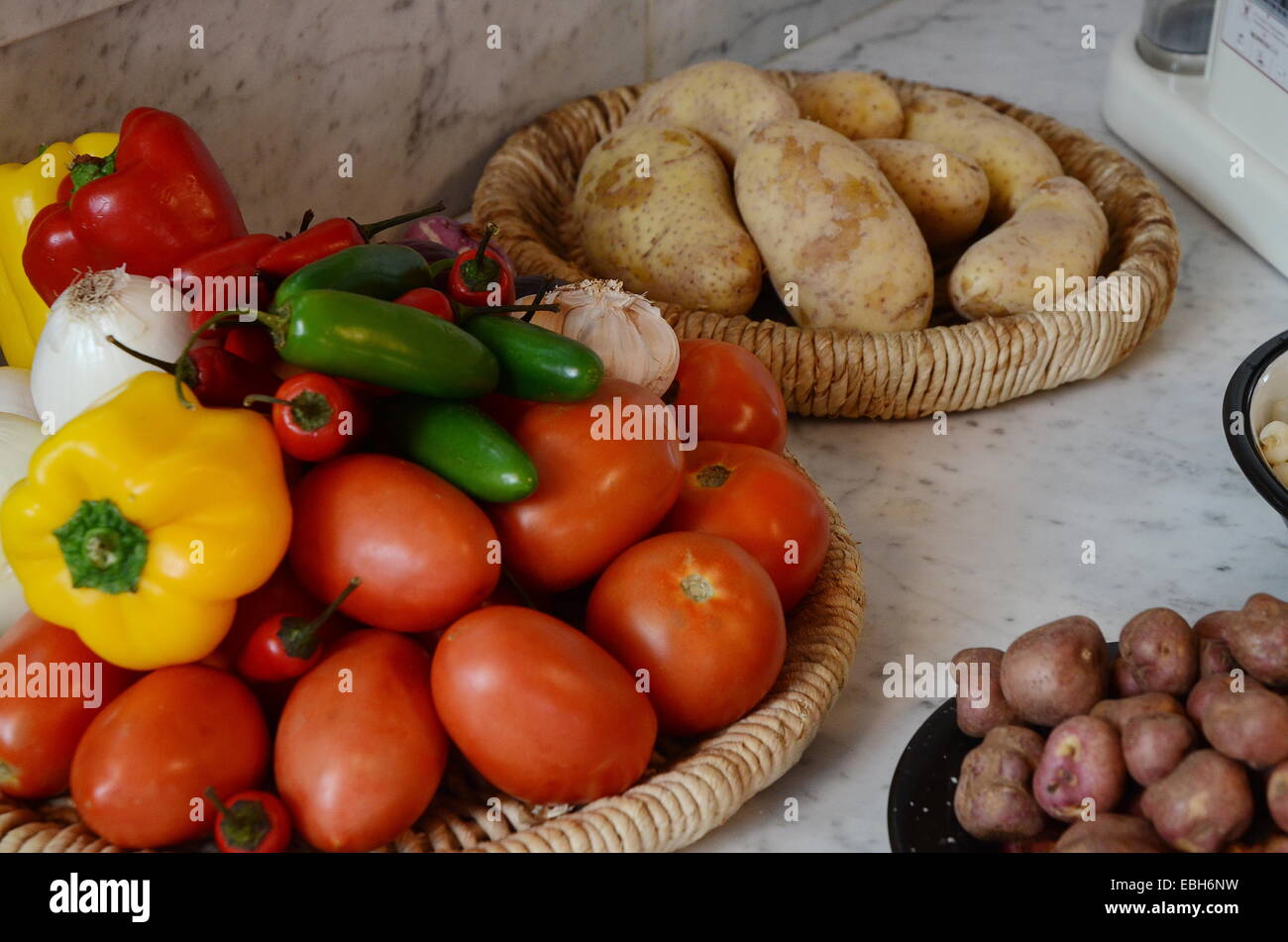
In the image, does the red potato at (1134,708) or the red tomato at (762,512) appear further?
the red tomato at (762,512)

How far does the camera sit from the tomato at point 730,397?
36.8 inches

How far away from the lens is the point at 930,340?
112 cm

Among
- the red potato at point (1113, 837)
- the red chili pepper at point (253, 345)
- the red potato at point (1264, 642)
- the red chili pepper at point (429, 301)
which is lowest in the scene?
the red potato at point (1113, 837)

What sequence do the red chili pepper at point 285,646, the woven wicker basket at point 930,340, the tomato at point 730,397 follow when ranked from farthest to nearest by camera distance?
1. the woven wicker basket at point 930,340
2. the tomato at point 730,397
3. the red chili pepper at point 285,646

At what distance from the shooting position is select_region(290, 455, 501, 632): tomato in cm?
73

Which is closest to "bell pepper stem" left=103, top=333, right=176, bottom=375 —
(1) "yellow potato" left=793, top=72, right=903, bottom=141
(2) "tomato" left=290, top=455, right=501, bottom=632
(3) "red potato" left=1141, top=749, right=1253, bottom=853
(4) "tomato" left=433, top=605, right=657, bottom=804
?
(2) "tomato" left=290, top=455, right=501, bottom=632

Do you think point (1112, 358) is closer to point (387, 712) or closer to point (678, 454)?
point (678, 454)

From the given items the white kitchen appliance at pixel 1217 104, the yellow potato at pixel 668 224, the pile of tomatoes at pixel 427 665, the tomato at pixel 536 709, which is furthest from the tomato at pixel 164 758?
the white kitchen appliance at pixel 1217 104

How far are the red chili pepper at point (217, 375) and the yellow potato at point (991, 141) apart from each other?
79cm

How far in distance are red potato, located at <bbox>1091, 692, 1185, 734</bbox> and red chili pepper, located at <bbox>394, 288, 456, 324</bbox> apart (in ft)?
1.41

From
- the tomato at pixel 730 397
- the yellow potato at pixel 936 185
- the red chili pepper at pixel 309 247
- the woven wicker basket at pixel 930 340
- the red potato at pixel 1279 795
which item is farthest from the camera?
the yellow potato at pixel 936 185

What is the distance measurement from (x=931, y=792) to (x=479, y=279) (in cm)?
41

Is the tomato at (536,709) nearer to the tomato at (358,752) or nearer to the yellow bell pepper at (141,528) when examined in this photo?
the tomato at (358,752)

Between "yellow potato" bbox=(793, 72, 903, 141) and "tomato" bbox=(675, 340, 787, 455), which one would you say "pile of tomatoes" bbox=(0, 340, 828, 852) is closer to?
"tomato" bbox=(675, 340, 787, 455)
